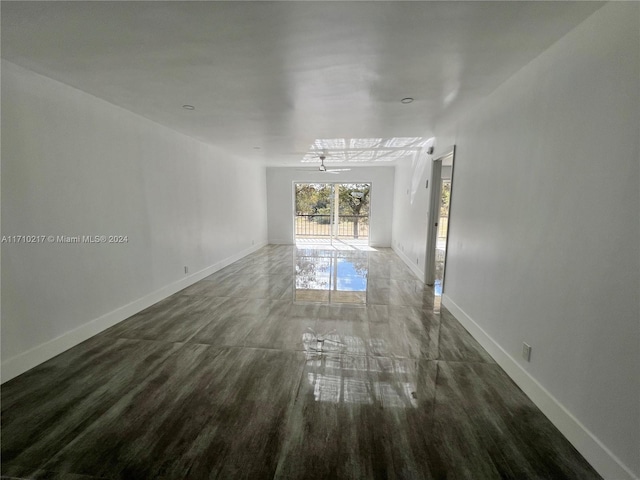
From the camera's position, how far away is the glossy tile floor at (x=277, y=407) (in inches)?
56.1

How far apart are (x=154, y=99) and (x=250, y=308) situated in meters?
2.47

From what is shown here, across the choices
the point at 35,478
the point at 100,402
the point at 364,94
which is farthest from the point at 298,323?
the point at 364,94

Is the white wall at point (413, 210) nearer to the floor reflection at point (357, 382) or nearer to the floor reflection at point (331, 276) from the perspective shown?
the floor reflection at point (331, 276)

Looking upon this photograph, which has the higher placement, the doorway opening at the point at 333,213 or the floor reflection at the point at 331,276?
the doorway opening at the point at 333,213

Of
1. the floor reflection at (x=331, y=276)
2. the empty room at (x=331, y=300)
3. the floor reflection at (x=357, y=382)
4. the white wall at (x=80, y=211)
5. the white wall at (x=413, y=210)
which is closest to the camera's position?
the empty room at (x=331, y=300)

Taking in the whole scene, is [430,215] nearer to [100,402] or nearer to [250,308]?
[250,308]

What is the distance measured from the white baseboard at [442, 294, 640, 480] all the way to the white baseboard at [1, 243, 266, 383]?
373 centimetres

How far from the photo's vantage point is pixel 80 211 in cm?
253

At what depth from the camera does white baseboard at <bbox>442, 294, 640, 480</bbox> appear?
132 centimetres

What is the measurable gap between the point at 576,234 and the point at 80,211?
3793 millimetres

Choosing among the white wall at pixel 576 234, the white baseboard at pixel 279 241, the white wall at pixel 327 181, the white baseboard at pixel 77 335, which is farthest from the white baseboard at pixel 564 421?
the white baseboard at pixel 279 241

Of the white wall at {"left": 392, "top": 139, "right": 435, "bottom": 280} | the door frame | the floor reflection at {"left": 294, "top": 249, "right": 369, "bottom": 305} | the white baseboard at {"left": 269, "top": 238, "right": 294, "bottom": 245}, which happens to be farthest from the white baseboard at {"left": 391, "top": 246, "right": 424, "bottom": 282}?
the white baseboard at {"left": 269, "top": 238, "right": 294, "bottom": 245}

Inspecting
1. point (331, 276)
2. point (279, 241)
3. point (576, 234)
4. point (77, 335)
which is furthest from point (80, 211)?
point (279, 241)

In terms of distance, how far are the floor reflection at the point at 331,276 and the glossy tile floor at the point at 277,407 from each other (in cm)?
70
